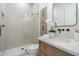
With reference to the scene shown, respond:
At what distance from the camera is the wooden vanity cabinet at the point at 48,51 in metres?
1.17

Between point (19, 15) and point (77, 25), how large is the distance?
84 cm

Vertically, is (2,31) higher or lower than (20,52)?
higher

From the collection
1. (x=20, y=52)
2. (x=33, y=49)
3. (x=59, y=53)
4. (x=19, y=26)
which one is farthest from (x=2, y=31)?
(x=59, y=53)

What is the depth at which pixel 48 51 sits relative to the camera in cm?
143

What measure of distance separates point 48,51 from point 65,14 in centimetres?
61

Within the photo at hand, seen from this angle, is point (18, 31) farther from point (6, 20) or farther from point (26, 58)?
point (26, 58)

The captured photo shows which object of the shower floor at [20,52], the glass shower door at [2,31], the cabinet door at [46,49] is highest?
the glass shower door at [2,31]

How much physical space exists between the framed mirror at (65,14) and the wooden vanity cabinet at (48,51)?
43cm

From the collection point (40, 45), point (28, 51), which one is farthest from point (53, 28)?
point (28, 51)

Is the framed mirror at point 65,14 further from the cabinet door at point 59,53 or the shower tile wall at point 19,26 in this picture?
the cabinet door at point 59,53

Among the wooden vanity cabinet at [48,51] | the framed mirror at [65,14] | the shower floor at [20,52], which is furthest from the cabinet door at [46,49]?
the framed mirror at [65,14]

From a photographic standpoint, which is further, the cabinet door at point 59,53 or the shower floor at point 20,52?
the shower floor at point 20,52

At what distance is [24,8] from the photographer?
1.59 meters

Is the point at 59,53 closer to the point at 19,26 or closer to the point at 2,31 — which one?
the point at 19,26
